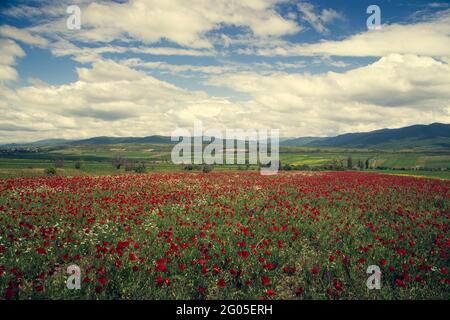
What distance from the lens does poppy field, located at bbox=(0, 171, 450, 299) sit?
551cm

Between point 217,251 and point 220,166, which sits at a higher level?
point 217,251

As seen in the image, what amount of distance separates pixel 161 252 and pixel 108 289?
65.7 inches

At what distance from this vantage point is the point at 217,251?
7047 mm

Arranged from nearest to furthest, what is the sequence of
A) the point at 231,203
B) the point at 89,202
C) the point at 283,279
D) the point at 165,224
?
the point at 283,279
the point at 165,224
the point at 89,202
the point at 231,203

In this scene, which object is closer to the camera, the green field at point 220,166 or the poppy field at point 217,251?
the poppy field at point 217,251

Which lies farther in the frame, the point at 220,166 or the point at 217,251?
the point at 220,166

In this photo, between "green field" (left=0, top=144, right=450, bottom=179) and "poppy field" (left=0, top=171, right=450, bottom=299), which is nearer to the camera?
"poppy field" (left=0, top=171, right=450, bottom=299)

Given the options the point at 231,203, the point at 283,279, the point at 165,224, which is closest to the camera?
the point at 283,279

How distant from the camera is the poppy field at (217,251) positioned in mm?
5512

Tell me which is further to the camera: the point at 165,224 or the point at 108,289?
the point at 165,224

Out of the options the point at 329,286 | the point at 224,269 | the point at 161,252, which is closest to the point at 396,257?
the point at 329,286
